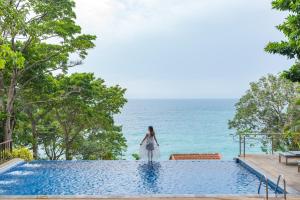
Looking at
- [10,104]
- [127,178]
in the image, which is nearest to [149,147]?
[127,178]

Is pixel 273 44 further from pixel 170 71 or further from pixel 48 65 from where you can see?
pixel 170 71

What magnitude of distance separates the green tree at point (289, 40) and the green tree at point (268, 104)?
67.4ft

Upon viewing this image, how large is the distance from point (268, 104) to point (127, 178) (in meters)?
22.0

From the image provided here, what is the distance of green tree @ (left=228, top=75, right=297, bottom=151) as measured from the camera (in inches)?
1284

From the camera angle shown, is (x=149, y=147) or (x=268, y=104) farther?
(x=268, y=104)

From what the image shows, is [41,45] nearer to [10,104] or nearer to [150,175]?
[10,104]

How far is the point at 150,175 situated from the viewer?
14891 mm

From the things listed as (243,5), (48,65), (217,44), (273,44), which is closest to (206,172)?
(273,44)

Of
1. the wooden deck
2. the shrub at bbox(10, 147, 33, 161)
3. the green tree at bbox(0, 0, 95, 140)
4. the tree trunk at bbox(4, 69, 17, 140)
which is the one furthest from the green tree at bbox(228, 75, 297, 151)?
the tree trunk at bbox(4, 69, 17, 140)

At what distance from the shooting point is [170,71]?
13438 cm

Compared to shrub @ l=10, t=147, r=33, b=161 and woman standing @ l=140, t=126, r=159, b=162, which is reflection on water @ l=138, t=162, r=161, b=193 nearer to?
woman standing @ l=140, t=126, r=159, b=162

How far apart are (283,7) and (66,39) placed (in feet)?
37.9

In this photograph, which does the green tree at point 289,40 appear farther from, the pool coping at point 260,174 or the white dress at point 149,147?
the white dress at point 149,147

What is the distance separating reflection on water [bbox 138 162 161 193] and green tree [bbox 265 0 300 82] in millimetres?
5541
